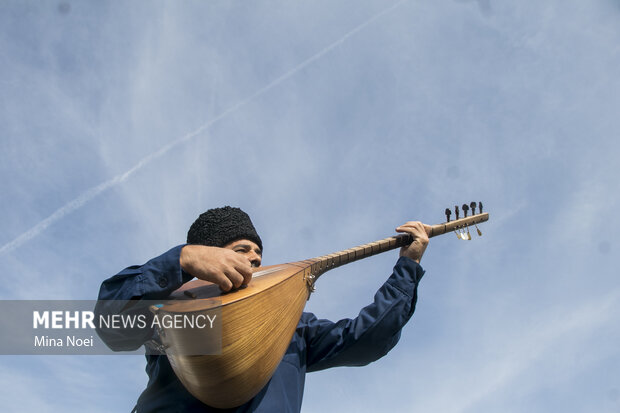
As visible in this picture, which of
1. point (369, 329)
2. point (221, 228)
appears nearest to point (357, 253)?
point (369, 329)

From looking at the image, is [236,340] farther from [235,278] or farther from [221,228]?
[221,228]

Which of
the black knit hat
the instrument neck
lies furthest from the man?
the instrument neck

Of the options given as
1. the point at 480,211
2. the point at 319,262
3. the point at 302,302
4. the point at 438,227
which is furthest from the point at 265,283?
the point at 480,211

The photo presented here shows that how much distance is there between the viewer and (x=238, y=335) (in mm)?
2562

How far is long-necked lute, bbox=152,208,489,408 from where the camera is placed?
97.7 inches

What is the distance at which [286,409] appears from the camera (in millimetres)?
2959

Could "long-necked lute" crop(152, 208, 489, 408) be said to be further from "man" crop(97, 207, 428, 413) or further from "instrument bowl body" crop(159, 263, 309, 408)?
"man" crop(97, 207, 428, 413)

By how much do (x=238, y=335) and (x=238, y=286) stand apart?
32cm

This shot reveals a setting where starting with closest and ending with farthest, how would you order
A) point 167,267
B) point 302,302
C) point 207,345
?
point 207,345, point 167,267, point 302,302

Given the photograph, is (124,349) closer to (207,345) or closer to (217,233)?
(207,345)

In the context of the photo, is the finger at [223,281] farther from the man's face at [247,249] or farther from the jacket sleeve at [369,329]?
the jacket sleeve at [369,329]

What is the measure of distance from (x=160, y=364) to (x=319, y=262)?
130cm

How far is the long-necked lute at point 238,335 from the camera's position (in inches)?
97.7

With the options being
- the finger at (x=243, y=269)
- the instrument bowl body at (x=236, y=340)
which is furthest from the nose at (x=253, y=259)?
the finger at (x=243, y=269)
